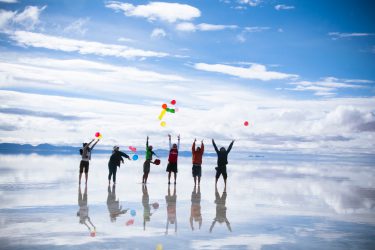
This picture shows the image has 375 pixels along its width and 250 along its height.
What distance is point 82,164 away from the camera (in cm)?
2006

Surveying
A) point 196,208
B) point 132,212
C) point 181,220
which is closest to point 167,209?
point 196,208

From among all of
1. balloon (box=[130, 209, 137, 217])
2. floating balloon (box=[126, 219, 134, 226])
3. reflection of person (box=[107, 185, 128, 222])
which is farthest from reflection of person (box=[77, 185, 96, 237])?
balloon (box=[130, 209, 137, 217])

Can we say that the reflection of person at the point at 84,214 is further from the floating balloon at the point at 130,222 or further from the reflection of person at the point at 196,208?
the reflection of person at the point at 196,208

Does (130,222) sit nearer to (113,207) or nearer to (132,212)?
(132,212)

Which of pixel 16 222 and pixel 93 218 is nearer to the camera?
pixel 16 222

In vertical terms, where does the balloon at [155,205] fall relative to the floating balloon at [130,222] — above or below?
below

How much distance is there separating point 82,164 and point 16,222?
9653 millimetres

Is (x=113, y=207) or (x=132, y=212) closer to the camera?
(x=132, y=212)

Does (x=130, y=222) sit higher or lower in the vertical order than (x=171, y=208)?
higher

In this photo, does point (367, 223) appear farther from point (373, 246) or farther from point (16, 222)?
point (16, 222)

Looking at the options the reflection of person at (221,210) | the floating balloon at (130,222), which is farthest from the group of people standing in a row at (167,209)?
the floating balloon at (130,222)

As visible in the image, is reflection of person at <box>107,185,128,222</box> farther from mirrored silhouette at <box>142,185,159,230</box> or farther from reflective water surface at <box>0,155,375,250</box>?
mirrored silhouette at <box>142,185,159,230</box>

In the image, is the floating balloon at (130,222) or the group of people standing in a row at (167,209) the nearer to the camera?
the floating balloon at (130,222)

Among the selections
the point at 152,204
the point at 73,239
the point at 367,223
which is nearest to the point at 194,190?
the point at 152,204
